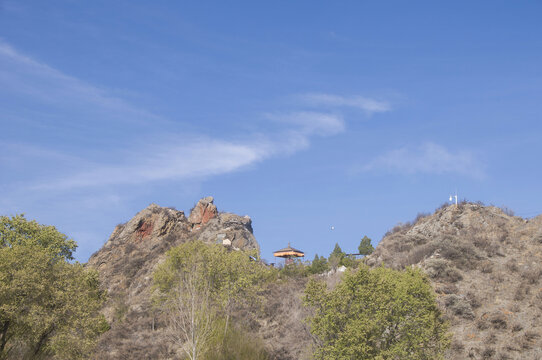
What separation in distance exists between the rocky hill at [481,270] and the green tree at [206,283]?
1516 cm

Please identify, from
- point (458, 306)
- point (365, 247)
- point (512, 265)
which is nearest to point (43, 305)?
point (458, 306)

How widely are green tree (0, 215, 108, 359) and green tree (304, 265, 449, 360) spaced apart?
53.2 ft

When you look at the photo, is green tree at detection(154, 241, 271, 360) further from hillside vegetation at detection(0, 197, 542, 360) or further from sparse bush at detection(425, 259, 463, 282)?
sparse bush at detection(425, 259, 463, 282)

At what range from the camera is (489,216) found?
200ft

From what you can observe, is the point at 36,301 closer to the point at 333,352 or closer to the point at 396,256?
the point at 333,352

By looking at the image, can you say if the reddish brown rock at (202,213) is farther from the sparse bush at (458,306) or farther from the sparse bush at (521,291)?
the sparse bush at (521,291)

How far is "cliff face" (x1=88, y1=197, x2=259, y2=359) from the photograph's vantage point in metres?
54.9

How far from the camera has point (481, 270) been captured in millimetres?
49250

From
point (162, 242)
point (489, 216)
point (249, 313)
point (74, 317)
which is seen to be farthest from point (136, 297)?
point (489, 216)

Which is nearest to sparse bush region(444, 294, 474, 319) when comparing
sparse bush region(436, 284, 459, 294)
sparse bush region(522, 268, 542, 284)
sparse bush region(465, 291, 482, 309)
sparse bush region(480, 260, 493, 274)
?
sparse bush region(465, 291, 482, 309)

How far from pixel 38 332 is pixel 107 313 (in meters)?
30.1

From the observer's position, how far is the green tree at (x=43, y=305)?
3406cm

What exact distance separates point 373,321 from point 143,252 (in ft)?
178

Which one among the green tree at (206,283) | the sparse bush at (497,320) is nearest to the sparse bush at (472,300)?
the sparse bush at (497,320)
